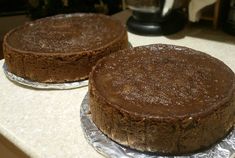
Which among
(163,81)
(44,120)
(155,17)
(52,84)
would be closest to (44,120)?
(44,120)

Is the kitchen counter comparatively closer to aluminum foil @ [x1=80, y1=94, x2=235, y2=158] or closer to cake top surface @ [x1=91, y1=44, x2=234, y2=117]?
aluminum foil @ [x1=80, y1=94, x2=235, y2=158]

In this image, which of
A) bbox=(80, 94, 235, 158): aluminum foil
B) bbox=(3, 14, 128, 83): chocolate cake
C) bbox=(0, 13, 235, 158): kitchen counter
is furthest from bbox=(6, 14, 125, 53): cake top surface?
bbox=(80, 94, 235, 158): aluminum foil

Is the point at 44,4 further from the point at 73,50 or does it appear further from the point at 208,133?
the point at 208,133

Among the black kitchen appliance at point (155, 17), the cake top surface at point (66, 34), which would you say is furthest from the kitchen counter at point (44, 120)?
the black kitchen appliance at point (155, 17)

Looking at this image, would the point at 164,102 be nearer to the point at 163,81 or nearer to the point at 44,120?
the point at 163,81

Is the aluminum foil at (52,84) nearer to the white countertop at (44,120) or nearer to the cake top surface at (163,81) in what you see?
the white countertop at (44,120)

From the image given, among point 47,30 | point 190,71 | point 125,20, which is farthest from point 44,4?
point 190,71
